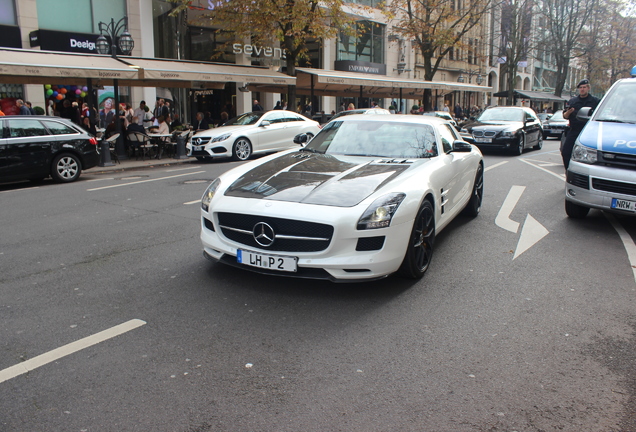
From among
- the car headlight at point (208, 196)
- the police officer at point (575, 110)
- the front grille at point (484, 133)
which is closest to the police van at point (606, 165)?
the police officer at point (575, 110)

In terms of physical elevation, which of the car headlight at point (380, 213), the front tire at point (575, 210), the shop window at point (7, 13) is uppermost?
the shop window at point (7, 13)

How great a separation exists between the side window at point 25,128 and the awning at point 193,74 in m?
4.89

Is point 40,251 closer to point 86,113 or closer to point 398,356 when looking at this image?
point 398,356

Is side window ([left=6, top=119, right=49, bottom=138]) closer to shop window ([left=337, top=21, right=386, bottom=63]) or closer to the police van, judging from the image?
the police van

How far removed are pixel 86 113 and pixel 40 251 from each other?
15.0m

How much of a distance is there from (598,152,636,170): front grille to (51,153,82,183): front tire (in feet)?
34.8

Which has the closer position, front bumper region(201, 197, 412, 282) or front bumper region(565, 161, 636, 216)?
front bumper region(201, 197, 412, 282)

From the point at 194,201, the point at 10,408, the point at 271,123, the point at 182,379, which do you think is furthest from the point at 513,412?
the point at 271,123

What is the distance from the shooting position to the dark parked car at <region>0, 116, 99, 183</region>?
11.0 m

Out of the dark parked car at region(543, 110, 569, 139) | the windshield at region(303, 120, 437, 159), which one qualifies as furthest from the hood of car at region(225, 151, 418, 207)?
the dark parked car at region(543, 110, 569, 139)

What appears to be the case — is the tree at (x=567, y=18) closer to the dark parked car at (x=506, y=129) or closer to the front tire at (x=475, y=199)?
the dark parked car at (x=506, y=129)

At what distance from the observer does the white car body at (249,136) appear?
52.2ft

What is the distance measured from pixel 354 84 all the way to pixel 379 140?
18.4m

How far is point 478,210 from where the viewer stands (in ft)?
27.0
